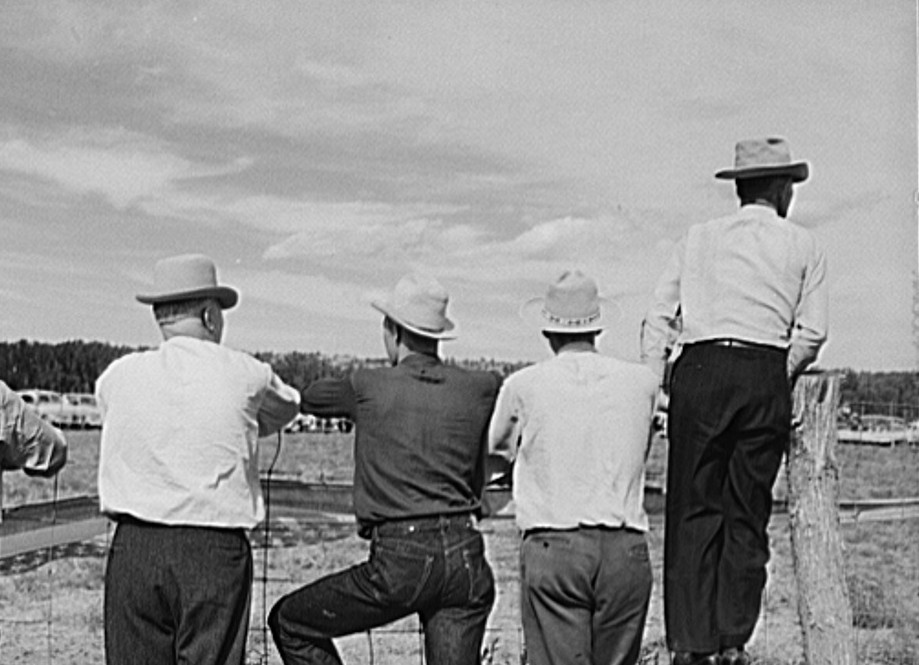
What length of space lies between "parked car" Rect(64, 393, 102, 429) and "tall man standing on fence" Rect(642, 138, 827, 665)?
2.83m

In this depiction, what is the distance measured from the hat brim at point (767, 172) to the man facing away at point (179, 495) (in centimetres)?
177

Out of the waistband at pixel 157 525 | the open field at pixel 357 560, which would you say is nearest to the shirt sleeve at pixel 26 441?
the waistband at pixel 157 525

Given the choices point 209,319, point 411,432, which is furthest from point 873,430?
point 209,319

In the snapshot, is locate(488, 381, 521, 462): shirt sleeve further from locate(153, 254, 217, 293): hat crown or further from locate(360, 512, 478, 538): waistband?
locate(153, 254, 217, 293): hat crown

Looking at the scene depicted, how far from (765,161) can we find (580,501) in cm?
133

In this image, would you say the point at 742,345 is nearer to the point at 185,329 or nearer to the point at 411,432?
the point at 411,432

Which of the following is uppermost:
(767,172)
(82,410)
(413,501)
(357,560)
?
(767,172)

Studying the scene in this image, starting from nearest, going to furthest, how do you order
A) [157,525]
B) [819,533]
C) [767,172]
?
1. [157,525]
2. [767,172]
3. [819,533]

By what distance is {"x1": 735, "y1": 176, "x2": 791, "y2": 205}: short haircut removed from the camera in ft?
Result: 15.2

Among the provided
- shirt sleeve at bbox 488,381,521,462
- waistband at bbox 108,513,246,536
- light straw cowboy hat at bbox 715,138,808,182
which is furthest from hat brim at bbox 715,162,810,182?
waistband at bbox 108,513,246,536

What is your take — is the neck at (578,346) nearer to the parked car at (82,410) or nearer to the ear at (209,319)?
the ear at (209,319)

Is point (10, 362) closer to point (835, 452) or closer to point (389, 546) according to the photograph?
point (389, 546)

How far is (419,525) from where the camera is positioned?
4.22 m

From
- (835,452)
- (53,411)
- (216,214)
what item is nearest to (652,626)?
(835,452)
